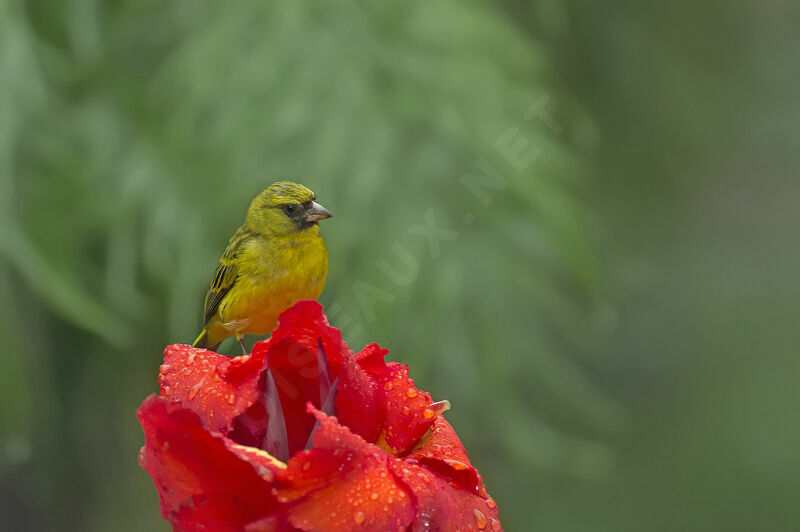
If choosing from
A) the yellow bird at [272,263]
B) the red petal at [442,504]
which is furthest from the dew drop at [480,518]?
the yellow bird at [272,263]

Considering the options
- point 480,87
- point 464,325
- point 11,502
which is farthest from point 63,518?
point 480,87

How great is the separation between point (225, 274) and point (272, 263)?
18 mm

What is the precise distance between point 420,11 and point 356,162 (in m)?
0.16

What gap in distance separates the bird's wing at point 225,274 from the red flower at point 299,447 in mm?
106

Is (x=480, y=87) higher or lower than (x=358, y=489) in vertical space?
higher

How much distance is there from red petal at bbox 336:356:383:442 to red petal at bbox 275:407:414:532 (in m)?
0.02

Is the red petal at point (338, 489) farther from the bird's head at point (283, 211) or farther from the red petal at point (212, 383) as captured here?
the bird's head at point (283, 211)

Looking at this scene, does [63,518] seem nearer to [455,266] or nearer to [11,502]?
[11,502]

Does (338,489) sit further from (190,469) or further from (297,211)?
(297,211)

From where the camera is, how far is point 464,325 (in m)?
0.77

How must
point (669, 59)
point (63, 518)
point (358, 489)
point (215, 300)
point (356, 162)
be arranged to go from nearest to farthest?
1. point (358, 489)
2. point (215, 300)
3. point (356, 162)
4. point (63, 518)
5. point (669, 59)

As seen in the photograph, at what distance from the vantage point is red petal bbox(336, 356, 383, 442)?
7.2 inches

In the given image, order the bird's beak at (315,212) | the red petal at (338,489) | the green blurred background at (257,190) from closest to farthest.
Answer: the red petal at (338,489) → the bird's beak at (315,212) → the green blurred background at (257,190)

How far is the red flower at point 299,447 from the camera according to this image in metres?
0.16
